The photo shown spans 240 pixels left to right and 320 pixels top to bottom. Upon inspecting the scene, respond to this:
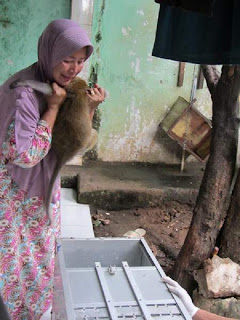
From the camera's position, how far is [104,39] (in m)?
5.89

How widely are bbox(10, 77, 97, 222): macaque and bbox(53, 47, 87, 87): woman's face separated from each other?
148 mm

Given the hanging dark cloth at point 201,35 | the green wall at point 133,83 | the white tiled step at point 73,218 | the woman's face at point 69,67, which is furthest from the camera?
the green wall at point 133,83

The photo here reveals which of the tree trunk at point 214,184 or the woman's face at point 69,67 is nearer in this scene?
the woman's face at point 69,67

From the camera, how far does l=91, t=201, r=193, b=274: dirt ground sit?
16.1 ft

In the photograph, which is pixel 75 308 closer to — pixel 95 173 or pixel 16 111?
pixel 16 111

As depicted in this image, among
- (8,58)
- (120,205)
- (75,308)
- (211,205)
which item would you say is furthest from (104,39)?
(75,308)

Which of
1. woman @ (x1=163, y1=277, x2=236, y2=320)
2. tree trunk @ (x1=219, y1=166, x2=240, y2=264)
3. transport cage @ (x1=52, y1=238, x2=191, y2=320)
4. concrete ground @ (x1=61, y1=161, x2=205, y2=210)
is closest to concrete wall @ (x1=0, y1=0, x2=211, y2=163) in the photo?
concrete ground @ (x1=61, y1=161, x2=205, y2=210)

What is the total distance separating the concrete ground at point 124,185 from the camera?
5.47 meters

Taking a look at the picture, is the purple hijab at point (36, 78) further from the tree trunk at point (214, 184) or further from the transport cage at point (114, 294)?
the tree trunk at point (214, 184)

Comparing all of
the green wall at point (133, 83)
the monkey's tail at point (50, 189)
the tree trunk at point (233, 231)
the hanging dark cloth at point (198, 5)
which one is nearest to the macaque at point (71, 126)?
the monkey's tail at point (50, 189)

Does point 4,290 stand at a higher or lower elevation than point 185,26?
lower

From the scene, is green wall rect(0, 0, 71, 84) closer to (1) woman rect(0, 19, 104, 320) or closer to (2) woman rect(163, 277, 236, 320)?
(1) woman rect(0, 19, 104, 320)

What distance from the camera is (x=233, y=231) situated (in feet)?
13.1

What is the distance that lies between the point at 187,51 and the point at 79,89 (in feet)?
3.25
